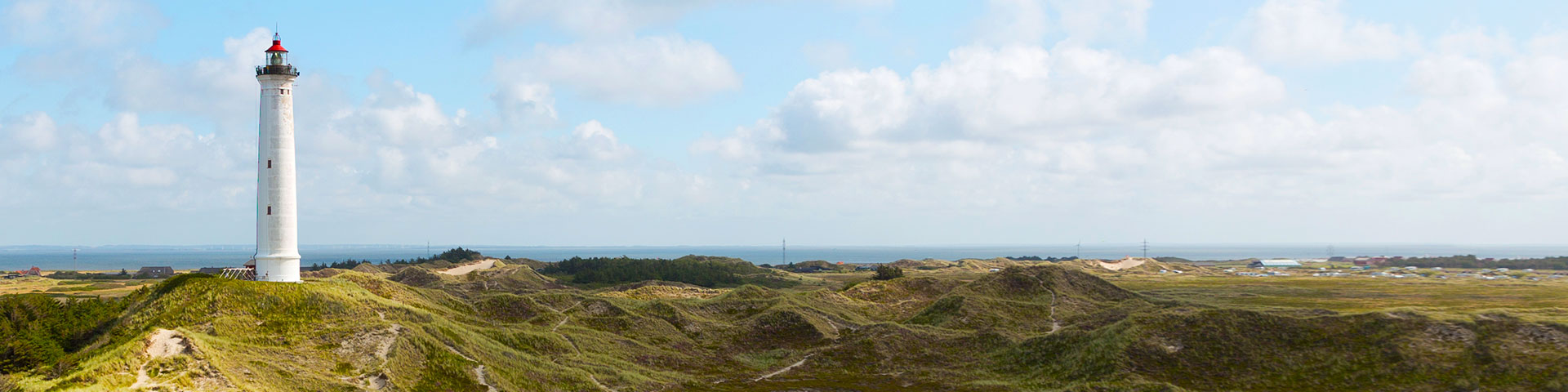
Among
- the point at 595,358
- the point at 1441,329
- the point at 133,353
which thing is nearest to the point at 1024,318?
the point at 1441,329

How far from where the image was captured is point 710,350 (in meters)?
60.7

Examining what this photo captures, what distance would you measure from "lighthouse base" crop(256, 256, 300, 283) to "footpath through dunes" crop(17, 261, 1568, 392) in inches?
132

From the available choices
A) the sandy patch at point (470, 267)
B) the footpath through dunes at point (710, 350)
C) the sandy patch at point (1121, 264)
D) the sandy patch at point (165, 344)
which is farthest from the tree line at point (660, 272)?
the sandy patch at point (165, 344)

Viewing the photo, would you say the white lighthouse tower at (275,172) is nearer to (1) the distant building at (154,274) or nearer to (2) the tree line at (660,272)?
(2) the tree line at (660,272)

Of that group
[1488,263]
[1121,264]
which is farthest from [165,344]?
[1488,263]

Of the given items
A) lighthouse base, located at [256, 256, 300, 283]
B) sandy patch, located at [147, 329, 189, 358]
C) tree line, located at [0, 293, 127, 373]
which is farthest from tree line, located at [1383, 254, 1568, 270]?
tree line, located at [0, 293, 127, 373]

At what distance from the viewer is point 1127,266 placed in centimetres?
18050

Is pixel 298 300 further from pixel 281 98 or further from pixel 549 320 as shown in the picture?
pixel 549 320

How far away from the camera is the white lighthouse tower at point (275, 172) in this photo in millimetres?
51406

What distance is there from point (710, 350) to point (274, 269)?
82.9 ft

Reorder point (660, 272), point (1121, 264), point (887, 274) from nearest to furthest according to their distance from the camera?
point (887, 274), point (660, 272), point (1121, 264)

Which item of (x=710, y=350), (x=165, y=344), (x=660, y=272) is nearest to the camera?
(x=165, y=344)

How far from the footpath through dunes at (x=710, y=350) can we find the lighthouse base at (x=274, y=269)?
3.36 metres

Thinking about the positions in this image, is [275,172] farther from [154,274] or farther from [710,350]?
[154,274]
